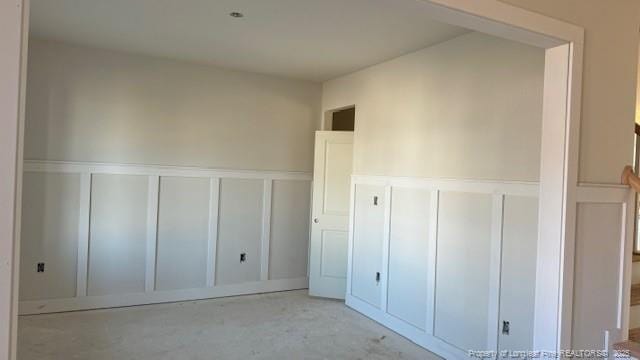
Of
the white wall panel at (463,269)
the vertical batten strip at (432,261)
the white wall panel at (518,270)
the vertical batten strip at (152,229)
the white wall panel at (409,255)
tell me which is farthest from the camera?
the vertical batten strip at (152,229)

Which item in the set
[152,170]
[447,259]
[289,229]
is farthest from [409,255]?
[152,170]

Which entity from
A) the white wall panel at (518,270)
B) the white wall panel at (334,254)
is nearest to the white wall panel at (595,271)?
the white wall panel at (518,270)

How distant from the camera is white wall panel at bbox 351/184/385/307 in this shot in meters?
4.18

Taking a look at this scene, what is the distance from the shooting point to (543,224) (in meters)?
2.27

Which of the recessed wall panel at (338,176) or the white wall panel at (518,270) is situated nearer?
the white wall panel at (518,270)

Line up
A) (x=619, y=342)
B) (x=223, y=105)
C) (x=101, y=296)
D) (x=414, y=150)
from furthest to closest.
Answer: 1. (x=223, y=105)
2. (x=101, y=296)
3. (x=414, y=150)
4. (x=619, y=342)

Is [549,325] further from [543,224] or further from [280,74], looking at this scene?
[280,74]

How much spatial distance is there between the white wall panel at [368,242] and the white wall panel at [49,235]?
9.22ft

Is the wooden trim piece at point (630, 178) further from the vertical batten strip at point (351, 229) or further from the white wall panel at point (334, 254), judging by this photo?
the white wall panel at point (334, 254)

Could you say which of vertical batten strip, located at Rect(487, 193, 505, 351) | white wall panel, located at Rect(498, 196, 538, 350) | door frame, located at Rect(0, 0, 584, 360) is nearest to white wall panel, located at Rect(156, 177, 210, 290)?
vertical batten strip, located at Rect(487, 193, 505, 351)

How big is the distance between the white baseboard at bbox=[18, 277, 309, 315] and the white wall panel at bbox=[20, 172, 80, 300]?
83 mm

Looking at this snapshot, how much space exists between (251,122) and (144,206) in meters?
1.49

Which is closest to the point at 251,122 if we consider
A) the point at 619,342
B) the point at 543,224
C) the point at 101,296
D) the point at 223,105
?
the point at 223,105

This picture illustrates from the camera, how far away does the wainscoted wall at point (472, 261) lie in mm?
2348
